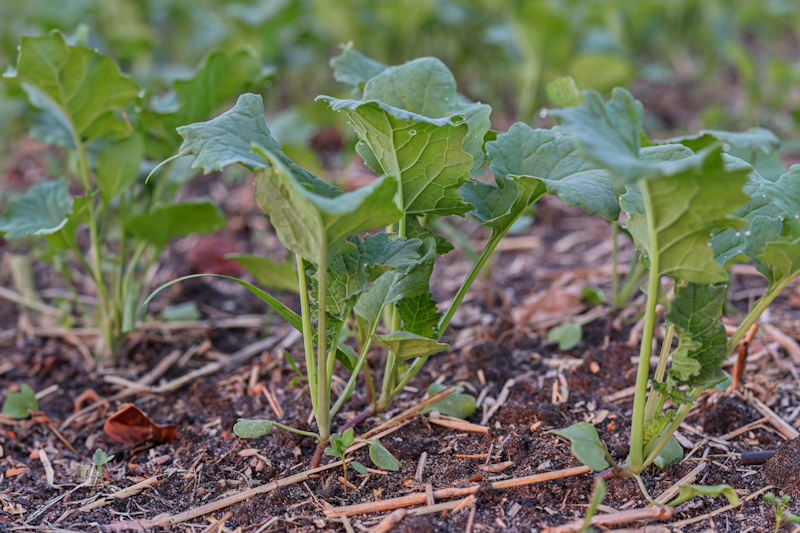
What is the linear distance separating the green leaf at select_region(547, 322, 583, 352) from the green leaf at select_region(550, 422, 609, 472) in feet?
1.97

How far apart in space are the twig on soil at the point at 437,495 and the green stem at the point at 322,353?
0.16m

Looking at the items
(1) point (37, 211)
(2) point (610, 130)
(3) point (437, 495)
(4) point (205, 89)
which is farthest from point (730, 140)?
(1) point (37, 211)

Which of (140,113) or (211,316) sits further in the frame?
(211,316)

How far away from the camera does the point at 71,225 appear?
5.31 feet

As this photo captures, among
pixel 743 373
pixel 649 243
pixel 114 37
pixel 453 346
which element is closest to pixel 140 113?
pixel 453 346

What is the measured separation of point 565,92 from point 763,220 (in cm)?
55

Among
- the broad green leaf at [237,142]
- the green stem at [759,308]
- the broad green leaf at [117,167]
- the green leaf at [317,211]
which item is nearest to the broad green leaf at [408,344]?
the green leaf at [317,211]

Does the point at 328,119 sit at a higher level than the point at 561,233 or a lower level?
higher

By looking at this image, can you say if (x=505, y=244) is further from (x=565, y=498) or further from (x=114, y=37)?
(x=114, y=37)

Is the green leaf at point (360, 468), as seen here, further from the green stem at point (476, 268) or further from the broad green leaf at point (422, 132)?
the broad green leaf at point (422, 132)

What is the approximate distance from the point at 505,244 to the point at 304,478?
1.45 metres

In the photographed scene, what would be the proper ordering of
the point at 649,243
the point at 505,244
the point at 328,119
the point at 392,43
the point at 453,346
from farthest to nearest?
1. the point at 392,43
2. the point at 328,119
3. the point at 505,244
4. the point at 453,346
5. the point at 649,243

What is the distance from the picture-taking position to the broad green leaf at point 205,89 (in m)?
1.74

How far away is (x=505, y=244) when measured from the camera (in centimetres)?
256
